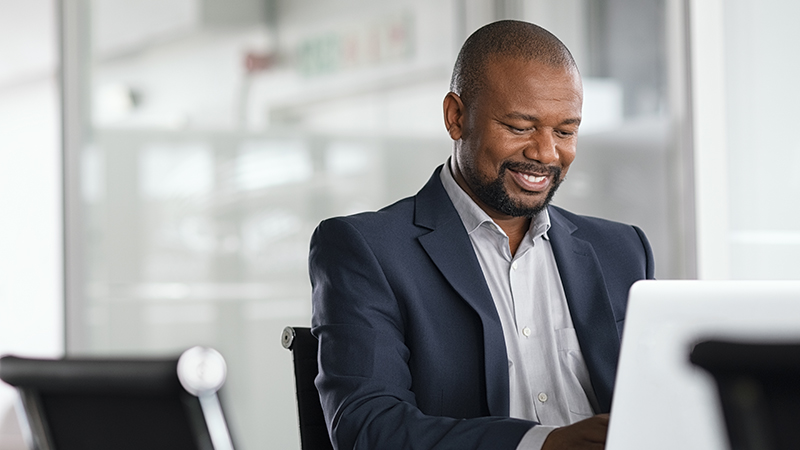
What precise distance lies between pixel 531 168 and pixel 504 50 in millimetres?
200

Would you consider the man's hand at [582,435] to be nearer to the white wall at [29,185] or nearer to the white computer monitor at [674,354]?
the white computer monitor at [674,354]

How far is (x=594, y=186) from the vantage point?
3.37m

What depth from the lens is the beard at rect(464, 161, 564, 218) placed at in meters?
1.49

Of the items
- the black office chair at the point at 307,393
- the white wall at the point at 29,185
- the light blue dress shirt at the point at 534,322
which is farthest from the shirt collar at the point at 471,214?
the white wall at the point at 29,185

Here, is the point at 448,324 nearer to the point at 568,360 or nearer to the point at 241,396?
the point at 568,360

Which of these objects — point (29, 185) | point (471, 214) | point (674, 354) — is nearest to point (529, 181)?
point (471, 214)

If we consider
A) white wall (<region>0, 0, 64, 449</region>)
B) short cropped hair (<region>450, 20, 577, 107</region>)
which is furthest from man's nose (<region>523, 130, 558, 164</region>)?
white wall (<region>0, 0, 64, 449</region>)

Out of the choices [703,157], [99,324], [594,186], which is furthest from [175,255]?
[703,157]

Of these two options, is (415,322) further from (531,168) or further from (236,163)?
(236,163)

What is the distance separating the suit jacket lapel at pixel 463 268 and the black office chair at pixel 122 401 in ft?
2.37

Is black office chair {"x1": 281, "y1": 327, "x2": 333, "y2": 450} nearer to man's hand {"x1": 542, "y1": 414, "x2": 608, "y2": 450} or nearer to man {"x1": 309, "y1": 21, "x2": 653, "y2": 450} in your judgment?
man {"x1": 309, "y1": 21, "x2": 653, "y2": 450}

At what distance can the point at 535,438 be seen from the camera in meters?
1.04

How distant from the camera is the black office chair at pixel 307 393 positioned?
1.42 metres

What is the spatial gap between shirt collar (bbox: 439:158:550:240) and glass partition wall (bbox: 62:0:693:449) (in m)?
1.69
